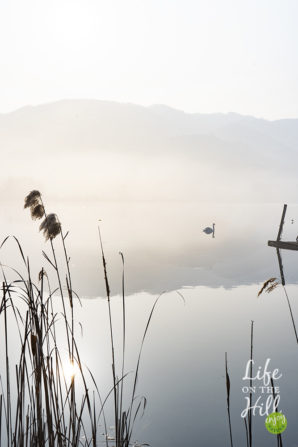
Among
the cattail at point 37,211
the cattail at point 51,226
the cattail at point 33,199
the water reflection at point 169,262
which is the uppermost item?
the water reflection at point 169,262

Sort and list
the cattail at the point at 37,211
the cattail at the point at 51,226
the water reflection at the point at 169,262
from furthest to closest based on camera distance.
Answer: the water reflection at the point at 169,262 → the cattail at the point at 37,211 → the cattail at the point at 51,226

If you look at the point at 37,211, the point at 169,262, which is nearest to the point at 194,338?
the point at 37,211

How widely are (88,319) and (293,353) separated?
24.2 ft

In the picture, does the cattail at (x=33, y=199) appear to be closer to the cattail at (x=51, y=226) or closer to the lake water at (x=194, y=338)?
the cattail at (x=51, y=226)

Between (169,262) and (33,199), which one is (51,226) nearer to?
(33,199)

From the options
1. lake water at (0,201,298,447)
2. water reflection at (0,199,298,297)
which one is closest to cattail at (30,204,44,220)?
lake water at (0,201,298,447)

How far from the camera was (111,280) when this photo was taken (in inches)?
1003

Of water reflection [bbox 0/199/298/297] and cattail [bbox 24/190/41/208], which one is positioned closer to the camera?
cattail [bbox 24/190/41/208]

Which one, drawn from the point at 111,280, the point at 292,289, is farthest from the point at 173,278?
the point at 292,289

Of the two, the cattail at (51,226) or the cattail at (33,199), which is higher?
the cattail at (33,199)

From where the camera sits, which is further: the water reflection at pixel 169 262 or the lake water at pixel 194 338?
the water reflection at pixel 169 262

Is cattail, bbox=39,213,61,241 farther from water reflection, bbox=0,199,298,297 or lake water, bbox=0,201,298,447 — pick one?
water reflection, bbox=0,199,298,297

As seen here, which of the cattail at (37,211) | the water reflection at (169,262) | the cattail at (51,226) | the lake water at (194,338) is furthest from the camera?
the water reflection at (169,262)

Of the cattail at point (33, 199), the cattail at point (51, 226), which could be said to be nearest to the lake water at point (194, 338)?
the cattail at point (51, 226)
